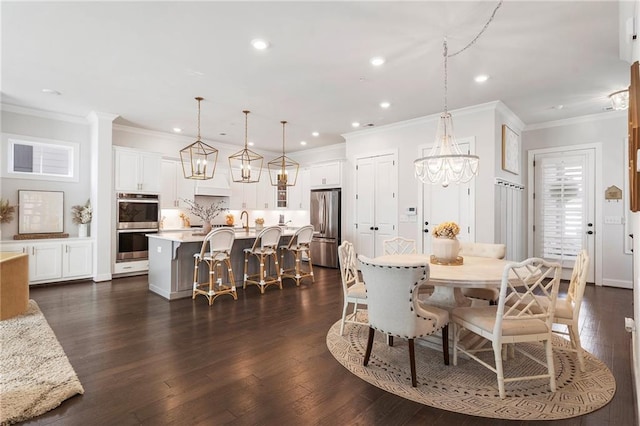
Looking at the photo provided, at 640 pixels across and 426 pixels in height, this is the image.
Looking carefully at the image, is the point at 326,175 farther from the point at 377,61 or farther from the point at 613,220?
the point at 613,220

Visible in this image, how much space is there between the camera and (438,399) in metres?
2.19

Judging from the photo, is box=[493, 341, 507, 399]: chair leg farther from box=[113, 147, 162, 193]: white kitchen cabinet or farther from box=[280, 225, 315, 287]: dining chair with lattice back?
box=[113, 147, 162, 193]: white kitchen cabinet

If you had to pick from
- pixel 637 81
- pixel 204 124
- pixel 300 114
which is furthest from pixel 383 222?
pixel 637 81

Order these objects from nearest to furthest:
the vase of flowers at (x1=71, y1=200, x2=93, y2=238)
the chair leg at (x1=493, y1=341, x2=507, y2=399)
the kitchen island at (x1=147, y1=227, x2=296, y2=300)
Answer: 1. the chair leg at (x1=493, y1=341, x2=507, y2=399)
2. the kitchen island at (x1=147, y1=227, x2=296, y2=300)
3. the vase of flowers at (x1=71, y1=200, x2=93, y2=238)

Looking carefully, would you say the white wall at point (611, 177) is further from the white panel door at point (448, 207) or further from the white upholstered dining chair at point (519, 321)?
the white upholstered dining chair at point (519, 321)

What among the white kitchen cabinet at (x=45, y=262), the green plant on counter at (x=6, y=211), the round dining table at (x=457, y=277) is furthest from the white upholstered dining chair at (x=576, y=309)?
the green plant on counter at (x=6, y=211)

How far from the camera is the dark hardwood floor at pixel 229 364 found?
2021mm

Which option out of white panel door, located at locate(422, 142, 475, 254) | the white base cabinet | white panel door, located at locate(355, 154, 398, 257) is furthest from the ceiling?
the white base cabinet

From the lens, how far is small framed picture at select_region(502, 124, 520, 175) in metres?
5.19

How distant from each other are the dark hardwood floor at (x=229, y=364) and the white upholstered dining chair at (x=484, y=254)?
2.91 feet

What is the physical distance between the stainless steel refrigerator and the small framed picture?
3.27 m

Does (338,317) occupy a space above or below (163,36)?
below

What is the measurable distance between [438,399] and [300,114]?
4.58m

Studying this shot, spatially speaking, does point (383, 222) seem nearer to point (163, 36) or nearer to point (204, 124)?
point (204, 124)
